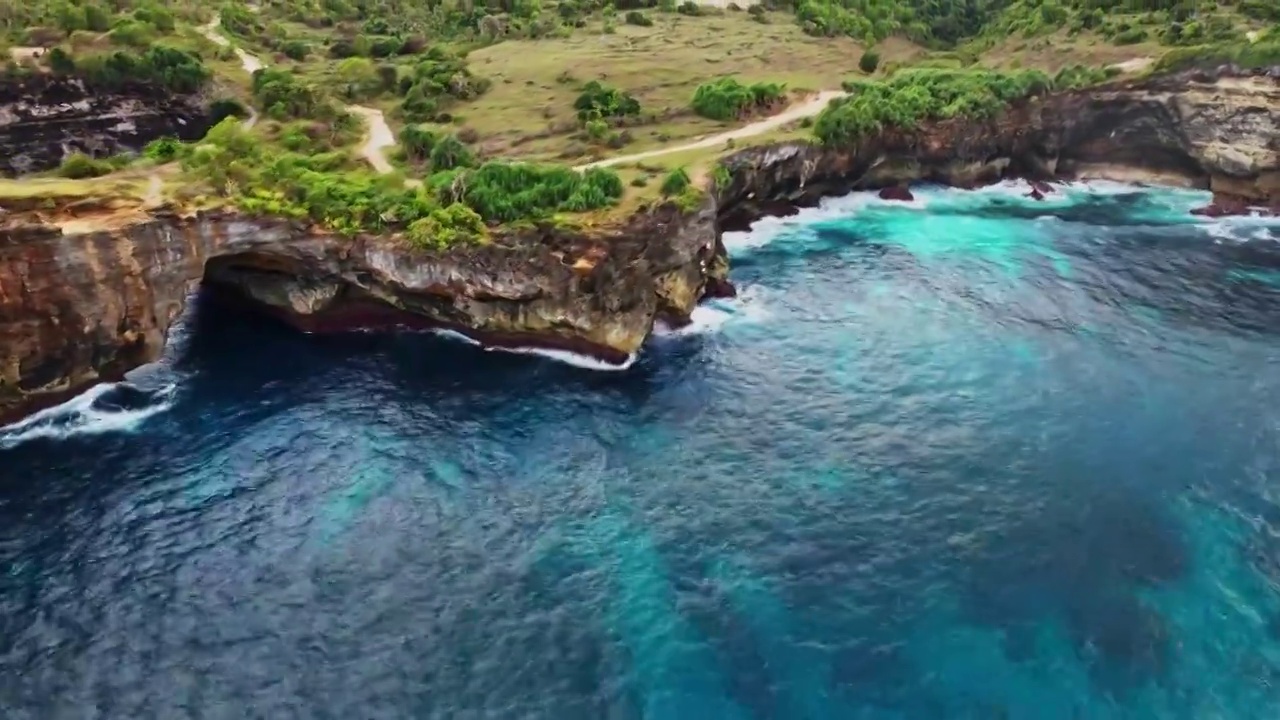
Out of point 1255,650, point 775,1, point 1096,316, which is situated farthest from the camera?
point 775,1

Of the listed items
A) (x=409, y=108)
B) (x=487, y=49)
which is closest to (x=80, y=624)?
(x=409, y=108)

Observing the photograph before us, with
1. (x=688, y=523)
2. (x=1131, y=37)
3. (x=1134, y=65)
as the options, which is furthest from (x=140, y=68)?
(x=1131, y=37)

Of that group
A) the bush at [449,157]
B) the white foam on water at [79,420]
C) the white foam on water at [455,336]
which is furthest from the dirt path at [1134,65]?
the white foam on water at [79,420]

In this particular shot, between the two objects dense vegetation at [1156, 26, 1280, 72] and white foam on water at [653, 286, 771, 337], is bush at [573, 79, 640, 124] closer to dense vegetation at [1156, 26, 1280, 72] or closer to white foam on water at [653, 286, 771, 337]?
white foam on water at [653, 286, 771, 337]

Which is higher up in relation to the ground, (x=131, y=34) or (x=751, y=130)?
(x=131, y=34)

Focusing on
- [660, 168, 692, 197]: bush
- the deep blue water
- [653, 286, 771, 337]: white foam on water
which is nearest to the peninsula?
[660, 168, 692, 197]: bush

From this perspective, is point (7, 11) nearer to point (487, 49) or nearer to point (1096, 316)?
point (487, 49)

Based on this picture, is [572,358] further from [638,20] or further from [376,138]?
[638,20]
